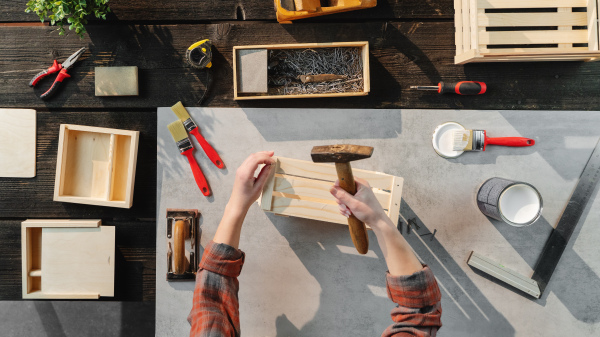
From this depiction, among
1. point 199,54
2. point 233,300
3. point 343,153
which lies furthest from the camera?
point 199,54

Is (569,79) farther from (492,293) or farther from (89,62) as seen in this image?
(89,62)

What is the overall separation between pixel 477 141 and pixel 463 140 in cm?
7

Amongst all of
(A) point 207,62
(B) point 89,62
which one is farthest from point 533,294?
(B) point 89,62

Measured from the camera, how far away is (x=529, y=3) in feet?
4.96

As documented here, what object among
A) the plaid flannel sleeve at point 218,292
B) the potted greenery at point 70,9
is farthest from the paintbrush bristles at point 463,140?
the potted greenery at point 70,9

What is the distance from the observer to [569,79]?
1668 millimetres

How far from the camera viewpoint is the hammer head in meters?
1.06

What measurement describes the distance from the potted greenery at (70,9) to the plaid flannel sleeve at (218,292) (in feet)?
3.54

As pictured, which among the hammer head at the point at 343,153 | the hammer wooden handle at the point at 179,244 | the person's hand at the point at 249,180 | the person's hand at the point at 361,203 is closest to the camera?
the hammer head at the point at 343,153

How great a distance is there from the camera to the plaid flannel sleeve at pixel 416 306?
50.3 inches

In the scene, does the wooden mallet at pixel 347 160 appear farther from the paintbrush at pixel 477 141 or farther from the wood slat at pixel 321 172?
the paintbrush at pixel 477 141

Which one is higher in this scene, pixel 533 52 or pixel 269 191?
pixel 533 52

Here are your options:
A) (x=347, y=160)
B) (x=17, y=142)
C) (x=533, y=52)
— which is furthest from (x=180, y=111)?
(x=533, y=52)

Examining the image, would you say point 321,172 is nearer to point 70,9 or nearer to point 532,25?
point 532,25
